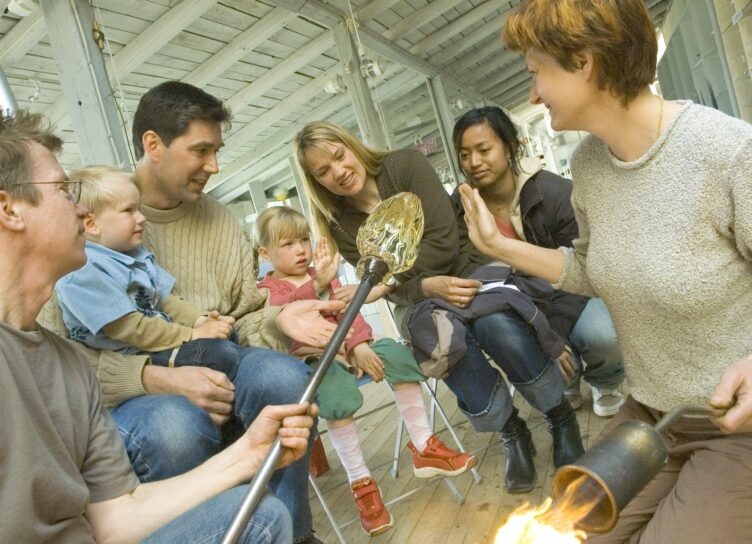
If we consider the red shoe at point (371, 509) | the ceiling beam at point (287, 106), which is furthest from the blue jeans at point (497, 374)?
the ceiling beam at point (287, 106)

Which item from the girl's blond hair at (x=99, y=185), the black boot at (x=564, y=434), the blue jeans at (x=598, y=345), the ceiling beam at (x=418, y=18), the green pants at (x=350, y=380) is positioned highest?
the ceiling beam at (x=418, y=18)

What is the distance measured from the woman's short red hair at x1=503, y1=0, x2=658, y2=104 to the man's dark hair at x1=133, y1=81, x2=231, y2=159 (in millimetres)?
1151

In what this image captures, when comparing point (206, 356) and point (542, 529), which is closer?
point (542, 529)

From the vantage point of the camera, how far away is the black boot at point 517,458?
2162mm

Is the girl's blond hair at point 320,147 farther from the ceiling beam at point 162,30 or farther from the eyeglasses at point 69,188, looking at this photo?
the ceiling beam at point 162,30

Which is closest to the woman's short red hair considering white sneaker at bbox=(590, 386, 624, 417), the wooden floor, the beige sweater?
the beige sweater

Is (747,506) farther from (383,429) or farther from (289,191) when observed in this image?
(289,191)

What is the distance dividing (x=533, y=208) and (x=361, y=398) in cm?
100

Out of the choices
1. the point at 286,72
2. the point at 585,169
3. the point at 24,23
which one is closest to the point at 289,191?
the point at 286,72

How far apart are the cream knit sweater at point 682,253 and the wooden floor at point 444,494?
3.08 ft

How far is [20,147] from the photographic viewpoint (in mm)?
1125

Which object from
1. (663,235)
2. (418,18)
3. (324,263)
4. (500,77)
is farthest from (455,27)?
(663,235)

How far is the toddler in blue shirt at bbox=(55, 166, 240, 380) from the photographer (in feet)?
5.16

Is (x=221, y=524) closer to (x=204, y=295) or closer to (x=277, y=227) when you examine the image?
(x=204, y=295)
